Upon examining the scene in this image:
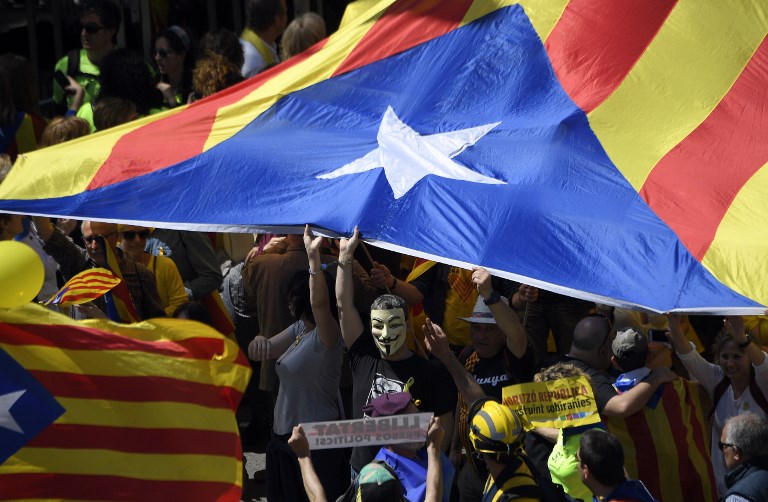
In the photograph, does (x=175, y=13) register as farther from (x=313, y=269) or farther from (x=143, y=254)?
(x=313, y=269)

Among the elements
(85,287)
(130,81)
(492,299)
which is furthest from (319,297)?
(130,81)

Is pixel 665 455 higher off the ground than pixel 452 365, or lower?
lower

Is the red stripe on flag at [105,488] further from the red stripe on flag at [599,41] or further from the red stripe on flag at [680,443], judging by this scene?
the red stripe on flag at [599,41]

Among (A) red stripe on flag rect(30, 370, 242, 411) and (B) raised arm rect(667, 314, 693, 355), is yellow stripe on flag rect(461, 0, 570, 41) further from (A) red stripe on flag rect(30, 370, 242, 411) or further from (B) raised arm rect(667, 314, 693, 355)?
(A) red stripe on flag rect(30, 370, 242, 411)

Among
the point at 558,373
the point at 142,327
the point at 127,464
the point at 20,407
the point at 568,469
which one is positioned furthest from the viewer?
the point at 558,373

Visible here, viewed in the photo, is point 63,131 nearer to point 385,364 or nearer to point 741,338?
point 385,364

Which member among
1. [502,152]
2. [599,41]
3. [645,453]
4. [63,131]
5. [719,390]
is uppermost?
[599,41]

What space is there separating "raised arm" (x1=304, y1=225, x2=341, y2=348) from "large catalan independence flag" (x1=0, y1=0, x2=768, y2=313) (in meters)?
0.19

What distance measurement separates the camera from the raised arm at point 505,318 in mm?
6355

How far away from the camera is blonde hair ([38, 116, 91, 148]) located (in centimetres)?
827

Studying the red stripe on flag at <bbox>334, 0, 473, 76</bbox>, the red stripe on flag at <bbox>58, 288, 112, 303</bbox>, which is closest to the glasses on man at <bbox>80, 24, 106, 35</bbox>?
the red stripe on flag at <bbox>334, 0, 473, 76</bbox>

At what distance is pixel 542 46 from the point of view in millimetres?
7367

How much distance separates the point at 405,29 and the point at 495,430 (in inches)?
114

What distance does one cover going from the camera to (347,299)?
21.5ft
